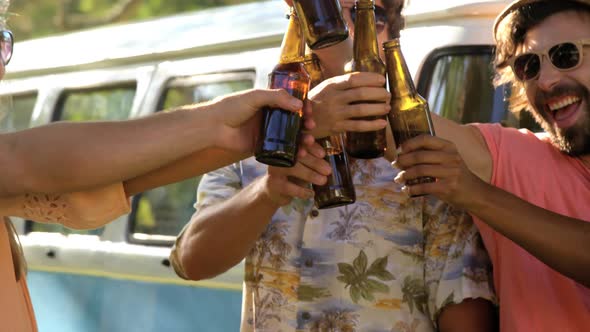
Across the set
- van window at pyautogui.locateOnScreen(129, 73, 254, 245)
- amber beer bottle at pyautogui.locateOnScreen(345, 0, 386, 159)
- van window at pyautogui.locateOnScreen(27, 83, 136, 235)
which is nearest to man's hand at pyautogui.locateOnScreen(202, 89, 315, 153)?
amber beer bottle at pyautogui.locateOnScreen(345, 0, 386, 159)

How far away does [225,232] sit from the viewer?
3184 millimetres

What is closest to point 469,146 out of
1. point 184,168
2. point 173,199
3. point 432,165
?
point 432,165

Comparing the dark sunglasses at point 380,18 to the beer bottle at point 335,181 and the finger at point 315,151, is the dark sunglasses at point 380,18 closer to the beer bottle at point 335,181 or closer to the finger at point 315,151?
the beer bottle at point 335,181

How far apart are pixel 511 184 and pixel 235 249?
31.9 inches

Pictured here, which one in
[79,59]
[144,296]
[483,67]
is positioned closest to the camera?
[483,67]

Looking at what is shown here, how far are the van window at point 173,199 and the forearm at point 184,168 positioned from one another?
2.77 m

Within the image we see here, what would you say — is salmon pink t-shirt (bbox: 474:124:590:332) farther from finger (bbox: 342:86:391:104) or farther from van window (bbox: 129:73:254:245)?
van window (bbox: 129:73:254:245)

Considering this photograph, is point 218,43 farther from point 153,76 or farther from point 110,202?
point 110,202

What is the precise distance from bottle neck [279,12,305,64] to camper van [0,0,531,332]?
4.56 ft

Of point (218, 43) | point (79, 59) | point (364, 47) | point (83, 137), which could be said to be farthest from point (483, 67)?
point (79, 59)

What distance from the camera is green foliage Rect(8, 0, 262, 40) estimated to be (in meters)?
17.6

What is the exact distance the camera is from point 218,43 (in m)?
5.66

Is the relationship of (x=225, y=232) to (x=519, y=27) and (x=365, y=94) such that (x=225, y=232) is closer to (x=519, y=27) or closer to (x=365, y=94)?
(x=365, y=94)

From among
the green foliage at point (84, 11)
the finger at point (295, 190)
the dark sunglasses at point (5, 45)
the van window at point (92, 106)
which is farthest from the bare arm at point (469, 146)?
the green foliage at point (84, 11)
